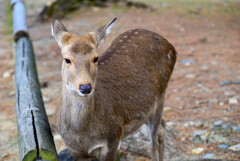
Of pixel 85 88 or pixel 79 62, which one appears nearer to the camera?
pixel 85 88

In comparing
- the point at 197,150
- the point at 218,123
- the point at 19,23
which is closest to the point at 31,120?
the point at 197,150

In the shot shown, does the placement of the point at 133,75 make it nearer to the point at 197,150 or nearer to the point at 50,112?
the point at 197,150

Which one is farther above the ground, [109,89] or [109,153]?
[109,89]

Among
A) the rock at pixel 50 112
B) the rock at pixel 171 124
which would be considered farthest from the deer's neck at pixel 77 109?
the rock at pixel 50 112

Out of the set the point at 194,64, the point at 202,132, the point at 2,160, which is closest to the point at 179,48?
the point at 194,64

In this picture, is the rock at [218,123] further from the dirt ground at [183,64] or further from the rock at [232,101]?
the rock at [232,101]

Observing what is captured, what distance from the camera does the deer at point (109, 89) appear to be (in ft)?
11.9

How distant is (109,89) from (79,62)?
73 cm

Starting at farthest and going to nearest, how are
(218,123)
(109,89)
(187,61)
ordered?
1. (187,61)
2. (218,123)
3. (109,89)

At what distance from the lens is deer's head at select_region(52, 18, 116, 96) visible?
3412 mm

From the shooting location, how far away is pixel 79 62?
11.7 feet

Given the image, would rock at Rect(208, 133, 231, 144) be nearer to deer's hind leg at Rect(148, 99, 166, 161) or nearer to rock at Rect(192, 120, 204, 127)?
rock at Rect(192, 120, 204, 127)

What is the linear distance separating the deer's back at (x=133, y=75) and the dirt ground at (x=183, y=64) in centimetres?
100

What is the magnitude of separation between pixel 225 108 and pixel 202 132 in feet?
3.04
